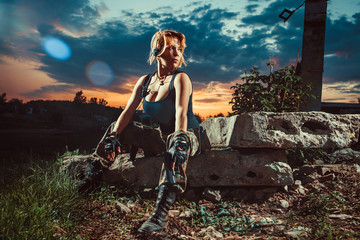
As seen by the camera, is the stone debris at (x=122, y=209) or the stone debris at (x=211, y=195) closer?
the stone debris at (x=122, y=209)

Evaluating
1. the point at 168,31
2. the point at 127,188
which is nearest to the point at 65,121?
the point at 127,188

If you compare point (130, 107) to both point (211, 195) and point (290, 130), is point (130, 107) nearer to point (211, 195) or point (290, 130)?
point (211, 195)

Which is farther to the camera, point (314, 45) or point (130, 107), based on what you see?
point (314, 45)

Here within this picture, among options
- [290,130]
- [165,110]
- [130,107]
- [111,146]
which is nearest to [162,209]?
[111,146]

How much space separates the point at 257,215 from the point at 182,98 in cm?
180

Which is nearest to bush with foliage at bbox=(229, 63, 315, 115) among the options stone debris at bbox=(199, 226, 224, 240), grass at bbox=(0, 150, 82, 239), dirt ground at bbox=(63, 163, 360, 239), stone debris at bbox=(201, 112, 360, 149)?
stone debris at bbox=(201, 112, 360, 149)

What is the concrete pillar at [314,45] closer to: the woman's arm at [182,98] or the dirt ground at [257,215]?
the dirt ground at [257,215]

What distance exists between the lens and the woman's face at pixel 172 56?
2.57 metres

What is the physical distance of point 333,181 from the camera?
359 cm

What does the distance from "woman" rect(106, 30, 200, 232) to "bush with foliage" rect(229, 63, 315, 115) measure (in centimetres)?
163

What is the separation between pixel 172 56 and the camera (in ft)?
8.50

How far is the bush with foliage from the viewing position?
392 centimetres

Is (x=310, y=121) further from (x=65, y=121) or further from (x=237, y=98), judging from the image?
(x=65, y=121)

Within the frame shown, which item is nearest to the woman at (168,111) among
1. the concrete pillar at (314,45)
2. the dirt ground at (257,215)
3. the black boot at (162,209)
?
the black boot at (162,209)
